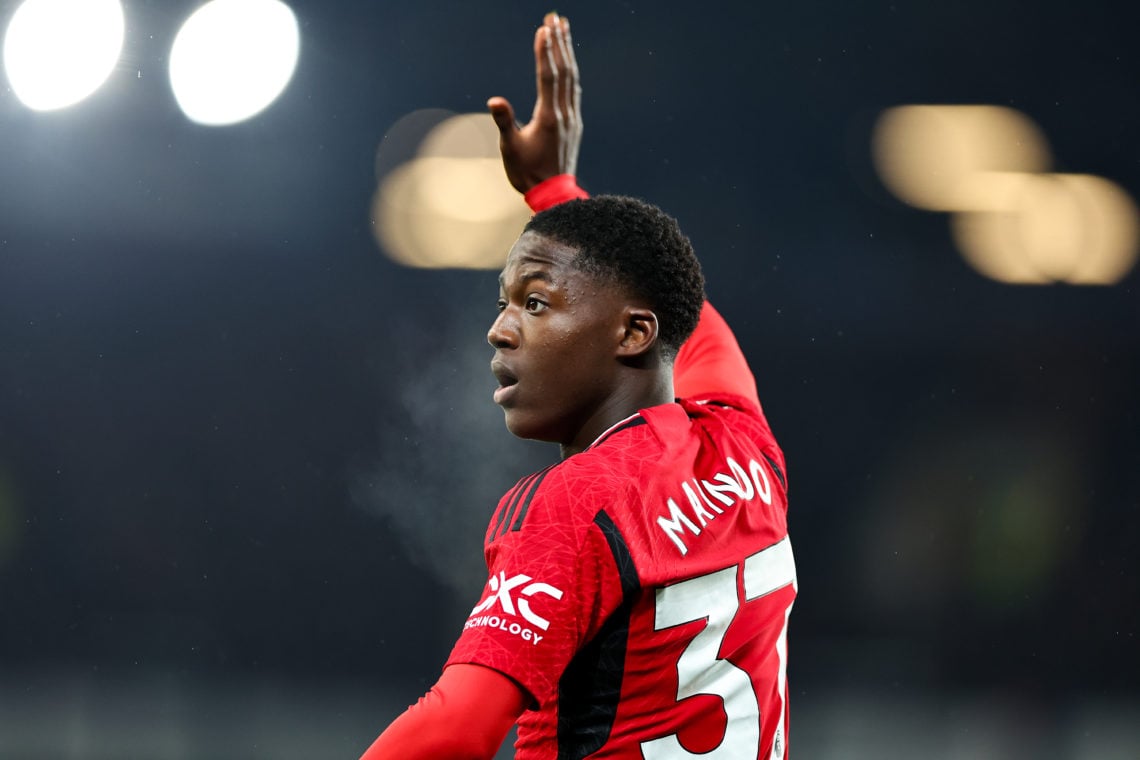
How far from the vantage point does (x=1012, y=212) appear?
9.08ft

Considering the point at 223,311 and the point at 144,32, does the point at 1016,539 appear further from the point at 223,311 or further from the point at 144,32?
the point at 144,32

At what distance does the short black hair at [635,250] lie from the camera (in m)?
0.98

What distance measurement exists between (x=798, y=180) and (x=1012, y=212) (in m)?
0.58

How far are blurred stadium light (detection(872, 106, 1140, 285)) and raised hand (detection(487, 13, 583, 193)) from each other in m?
1.48

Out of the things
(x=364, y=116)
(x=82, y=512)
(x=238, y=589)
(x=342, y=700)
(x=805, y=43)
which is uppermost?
(x=805, y=43)

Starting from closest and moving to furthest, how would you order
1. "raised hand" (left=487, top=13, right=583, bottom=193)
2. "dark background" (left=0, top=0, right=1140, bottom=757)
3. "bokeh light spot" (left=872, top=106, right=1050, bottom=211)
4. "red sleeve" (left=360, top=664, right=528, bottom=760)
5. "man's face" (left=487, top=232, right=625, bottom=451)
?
"red sleeve" (left=360, top=664, right=528, bottom=760) < "man's face" (left=487, top=232, right=625, bottom=451) < "raised hand" (left=487, top=13, right=583, bottom=193) < "dark background" (left=0, top=0, right=1140, bottom=757) < "bokeh light spot" (left=872, top=106, right=1050, bottom=211)

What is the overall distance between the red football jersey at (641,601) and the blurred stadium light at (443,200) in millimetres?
1729

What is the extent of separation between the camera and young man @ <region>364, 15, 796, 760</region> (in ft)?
2.54

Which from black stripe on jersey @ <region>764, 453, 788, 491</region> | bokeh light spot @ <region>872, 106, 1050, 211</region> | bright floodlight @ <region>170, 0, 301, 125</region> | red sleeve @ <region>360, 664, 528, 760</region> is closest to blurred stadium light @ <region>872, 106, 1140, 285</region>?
bokeh light spot @ <region>872, 106, 1050, 211</region>

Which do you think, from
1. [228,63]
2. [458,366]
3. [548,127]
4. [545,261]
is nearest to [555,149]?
[548,127]

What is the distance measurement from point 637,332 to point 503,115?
447 mm

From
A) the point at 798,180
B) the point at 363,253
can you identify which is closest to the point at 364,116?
the point at 363,253

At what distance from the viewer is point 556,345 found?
96 cm

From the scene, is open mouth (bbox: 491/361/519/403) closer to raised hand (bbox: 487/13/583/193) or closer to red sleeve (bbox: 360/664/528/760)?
red sleeve (bbox: 360/664/528/760)
